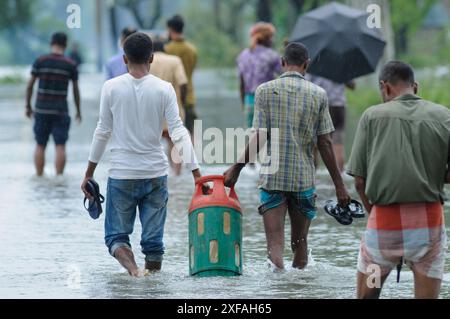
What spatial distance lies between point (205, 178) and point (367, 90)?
73.7ft

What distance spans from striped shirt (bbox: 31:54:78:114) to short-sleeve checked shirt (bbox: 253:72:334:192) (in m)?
7.09

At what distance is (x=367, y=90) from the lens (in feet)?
102

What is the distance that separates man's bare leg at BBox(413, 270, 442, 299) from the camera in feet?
23.4

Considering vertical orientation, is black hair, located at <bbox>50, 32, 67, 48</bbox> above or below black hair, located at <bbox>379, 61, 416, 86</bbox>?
above

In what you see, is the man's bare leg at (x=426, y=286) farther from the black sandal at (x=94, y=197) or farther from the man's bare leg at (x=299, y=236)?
the black sandal at (x=94, y=197)

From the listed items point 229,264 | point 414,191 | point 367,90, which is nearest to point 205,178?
point 229,264

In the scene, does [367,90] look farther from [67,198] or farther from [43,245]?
[43,245]

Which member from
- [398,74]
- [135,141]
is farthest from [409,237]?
[135,141]

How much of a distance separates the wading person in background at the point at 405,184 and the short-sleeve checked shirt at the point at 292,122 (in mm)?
1951

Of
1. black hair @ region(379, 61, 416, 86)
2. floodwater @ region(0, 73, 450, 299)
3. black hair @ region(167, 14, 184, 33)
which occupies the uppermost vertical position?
black hair @ region(167, 14, 184, 33)

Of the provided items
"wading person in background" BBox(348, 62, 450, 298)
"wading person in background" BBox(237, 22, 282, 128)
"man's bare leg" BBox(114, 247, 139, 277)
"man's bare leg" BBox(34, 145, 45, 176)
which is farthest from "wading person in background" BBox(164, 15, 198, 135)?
"wading person in background" BBox(348, 62, 450, 298)

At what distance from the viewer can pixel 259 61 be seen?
15609 millimetres

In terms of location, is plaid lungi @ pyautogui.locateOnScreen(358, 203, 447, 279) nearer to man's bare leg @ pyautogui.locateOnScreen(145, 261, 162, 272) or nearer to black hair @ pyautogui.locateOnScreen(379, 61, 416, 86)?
black hair @ pyautogui.locateOnScreen(379, 61, 416, 86)

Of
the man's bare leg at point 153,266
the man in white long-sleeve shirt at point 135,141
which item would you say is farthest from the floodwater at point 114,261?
the man in white long-sleeve shirt at point 135,141
